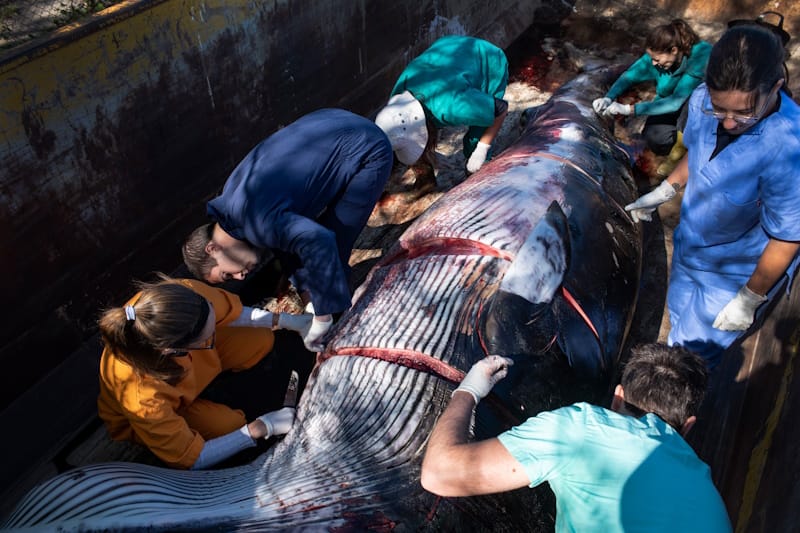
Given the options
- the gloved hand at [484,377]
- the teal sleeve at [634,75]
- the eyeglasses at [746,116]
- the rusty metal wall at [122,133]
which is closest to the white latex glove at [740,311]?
the eyeglasses at [746,116]

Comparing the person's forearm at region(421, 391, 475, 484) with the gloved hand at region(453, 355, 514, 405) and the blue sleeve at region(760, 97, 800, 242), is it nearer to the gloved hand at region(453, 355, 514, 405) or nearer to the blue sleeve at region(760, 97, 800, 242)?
the gloved hand at region(453, 355, 514, 405)

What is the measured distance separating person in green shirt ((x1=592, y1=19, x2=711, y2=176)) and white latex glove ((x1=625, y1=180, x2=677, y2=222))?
47.4 inches

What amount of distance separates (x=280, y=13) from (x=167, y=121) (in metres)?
1.21

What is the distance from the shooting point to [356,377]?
2539mm

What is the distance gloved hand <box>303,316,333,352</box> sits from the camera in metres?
3.18

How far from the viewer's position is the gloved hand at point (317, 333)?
3.18 m

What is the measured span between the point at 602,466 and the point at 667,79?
377cm

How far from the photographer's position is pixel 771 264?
278cm

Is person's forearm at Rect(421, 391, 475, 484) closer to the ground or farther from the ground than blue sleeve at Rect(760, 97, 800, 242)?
closer to the ground

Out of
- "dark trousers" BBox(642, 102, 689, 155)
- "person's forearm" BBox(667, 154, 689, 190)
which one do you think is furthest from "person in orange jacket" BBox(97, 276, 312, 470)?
"dark trousers" BBox(642, 102, 689, 155)

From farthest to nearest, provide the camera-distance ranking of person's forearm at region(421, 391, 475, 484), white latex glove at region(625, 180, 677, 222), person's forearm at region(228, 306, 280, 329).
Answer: white latex glove at region(625, 180, 677, 222) < person's forearm at region(228, 306, 280, 329) < person's forearm at region(421, 391, 475, 484)

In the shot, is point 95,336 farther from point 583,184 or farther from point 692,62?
point 692,62

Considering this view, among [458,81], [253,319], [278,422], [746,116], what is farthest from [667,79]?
[278,422]

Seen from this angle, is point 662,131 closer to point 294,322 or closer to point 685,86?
point 685,86
